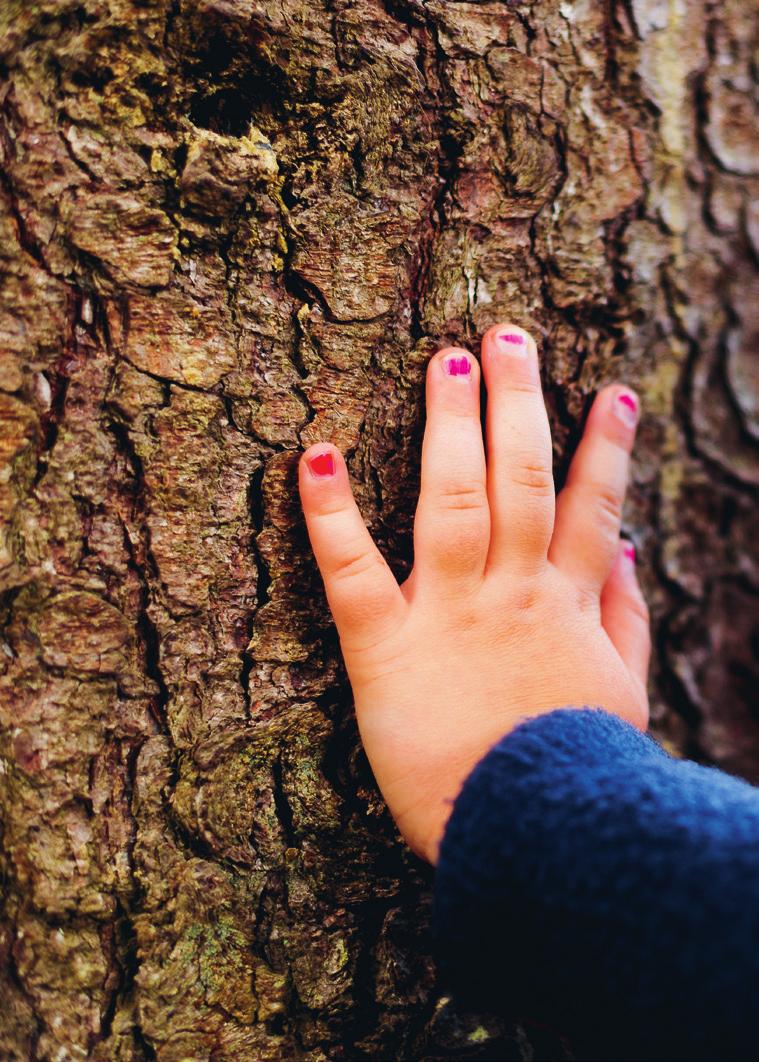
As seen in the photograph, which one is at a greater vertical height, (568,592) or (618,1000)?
(568,592)

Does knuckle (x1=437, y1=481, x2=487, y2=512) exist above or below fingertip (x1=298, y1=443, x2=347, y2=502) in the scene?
below

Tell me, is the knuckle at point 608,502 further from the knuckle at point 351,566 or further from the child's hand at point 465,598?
the knuckle at point 351,566

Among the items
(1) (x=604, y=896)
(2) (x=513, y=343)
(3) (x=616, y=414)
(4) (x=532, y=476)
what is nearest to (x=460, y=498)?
(4) (x=532, y=476)

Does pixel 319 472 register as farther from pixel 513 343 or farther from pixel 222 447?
pixel 513 343

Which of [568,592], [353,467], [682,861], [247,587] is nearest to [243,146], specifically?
[353,467]

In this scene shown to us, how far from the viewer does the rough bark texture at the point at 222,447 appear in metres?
0.88

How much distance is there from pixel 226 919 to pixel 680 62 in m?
1.49

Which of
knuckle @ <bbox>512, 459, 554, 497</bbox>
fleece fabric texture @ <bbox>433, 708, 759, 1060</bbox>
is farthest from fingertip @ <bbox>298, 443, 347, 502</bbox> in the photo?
fleece fabric texture @ <bbox>433, 708, 759, 1060</bbox>

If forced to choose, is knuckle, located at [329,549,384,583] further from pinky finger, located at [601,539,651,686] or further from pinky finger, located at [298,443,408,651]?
pinky finger, located at [601,539,651,686]

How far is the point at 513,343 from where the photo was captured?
1030 millimetres

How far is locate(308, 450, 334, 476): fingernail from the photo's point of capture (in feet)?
3.08

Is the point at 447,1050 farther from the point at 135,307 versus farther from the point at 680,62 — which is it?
the point at 680,62

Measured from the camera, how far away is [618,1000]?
673 mm

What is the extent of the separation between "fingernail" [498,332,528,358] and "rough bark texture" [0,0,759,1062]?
0.04 m
